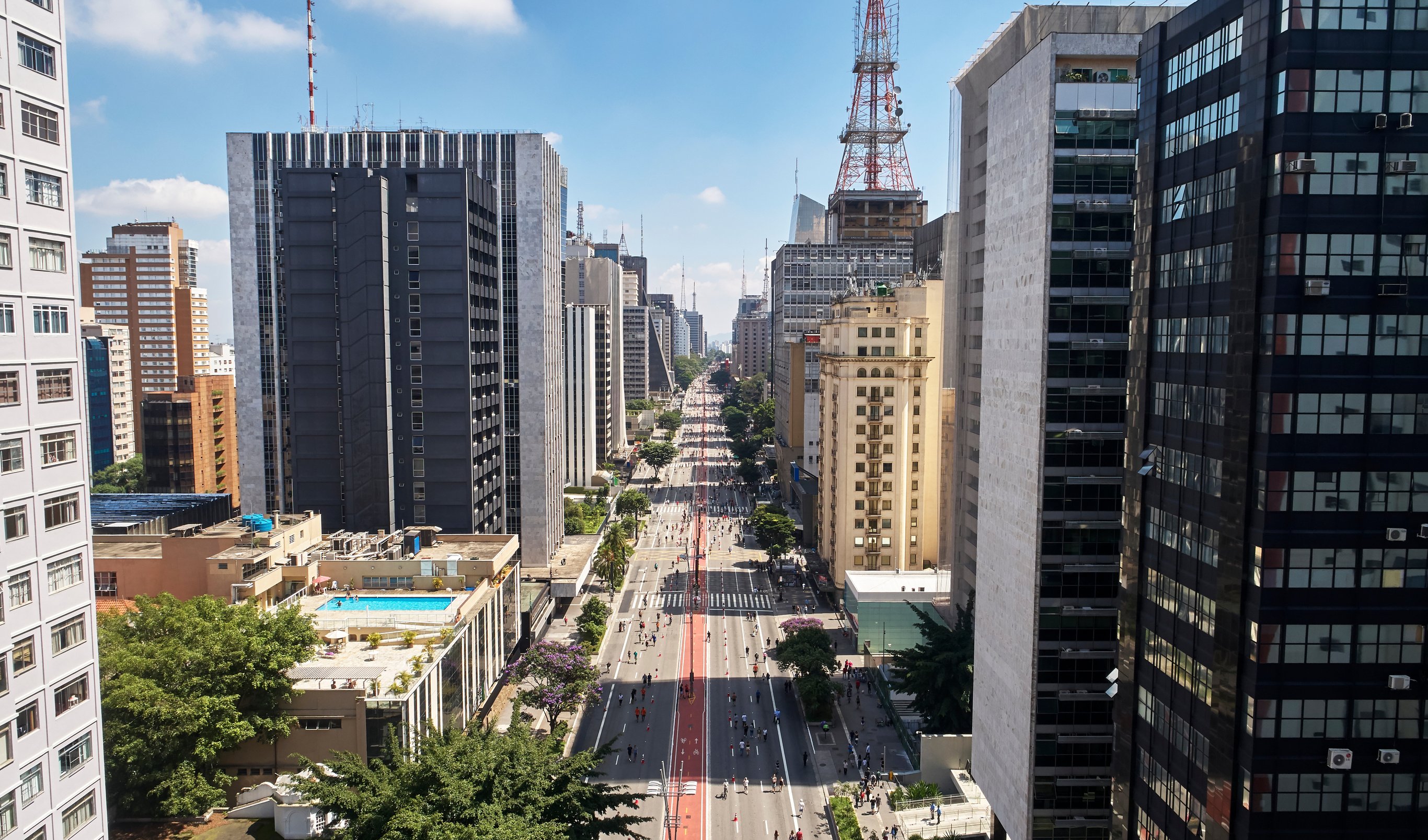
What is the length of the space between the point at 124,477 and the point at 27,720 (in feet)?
501

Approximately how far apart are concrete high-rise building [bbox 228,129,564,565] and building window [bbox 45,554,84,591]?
2289 inches

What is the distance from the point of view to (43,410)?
29234 mm

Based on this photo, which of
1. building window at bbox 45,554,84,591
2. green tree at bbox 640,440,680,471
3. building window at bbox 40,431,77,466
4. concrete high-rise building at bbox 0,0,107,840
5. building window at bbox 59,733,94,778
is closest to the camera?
concrete high-rise building at bbox 0,0,107,840

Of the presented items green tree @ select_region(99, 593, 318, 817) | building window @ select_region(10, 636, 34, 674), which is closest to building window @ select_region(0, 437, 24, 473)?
building window @ select_region(10, 636, 34, 674)

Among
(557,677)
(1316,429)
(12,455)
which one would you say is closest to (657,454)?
(557,677)

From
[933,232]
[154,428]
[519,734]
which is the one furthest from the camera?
[154,428]

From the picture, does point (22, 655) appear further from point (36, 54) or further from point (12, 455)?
point (36, 54)

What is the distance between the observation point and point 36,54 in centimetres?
2867

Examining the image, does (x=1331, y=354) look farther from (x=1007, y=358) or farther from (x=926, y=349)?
(x=926, y=349)

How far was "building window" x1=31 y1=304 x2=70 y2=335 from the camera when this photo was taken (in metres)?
28.9

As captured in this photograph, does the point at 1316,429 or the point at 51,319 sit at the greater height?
the point at 51,319

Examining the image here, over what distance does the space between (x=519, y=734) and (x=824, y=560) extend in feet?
252

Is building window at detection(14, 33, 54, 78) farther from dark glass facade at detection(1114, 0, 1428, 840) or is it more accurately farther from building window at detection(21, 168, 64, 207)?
dark glass facade at detection(1114, 0, 1428, 840)

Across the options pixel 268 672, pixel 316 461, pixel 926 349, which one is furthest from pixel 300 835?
pixel 926 349
